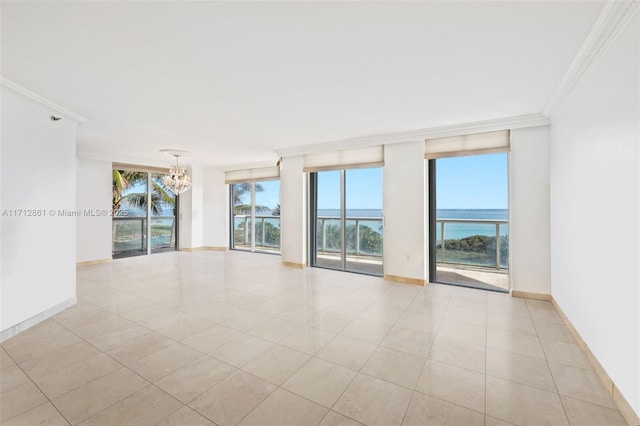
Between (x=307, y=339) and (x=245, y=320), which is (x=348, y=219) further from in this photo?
(x=307, y=339)

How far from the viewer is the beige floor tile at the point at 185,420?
163 centimetres

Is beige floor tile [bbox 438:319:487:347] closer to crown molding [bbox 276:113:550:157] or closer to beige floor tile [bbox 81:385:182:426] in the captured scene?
beige floor tile [bbox 81:385:182:426]

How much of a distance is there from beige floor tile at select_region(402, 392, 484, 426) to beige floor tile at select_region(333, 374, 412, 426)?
0.17 ft

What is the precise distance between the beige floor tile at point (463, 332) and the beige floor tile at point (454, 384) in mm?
575

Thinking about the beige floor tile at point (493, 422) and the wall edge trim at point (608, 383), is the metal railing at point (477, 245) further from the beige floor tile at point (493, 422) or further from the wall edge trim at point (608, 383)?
the beige floor tile at point (493, 422)

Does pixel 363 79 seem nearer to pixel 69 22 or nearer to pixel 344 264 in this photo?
pixel 69 22

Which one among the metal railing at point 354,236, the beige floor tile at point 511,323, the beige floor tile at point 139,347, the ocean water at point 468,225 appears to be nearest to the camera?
the beige floor tile at point 139,347

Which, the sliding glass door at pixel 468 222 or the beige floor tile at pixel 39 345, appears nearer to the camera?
the beige floor tile at pixel 39 345

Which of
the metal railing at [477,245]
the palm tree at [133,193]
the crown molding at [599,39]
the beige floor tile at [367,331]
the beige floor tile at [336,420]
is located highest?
the crown molding at [599,39]

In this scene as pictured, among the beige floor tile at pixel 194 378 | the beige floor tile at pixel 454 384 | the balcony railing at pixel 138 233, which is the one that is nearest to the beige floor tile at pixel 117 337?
the beige floor tile at pixel 194 378

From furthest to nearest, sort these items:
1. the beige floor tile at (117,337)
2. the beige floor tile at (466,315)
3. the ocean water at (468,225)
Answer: the ocean water at (468,225) → the beige floor tile at (466,315) → the beige floor tile at (117,337)

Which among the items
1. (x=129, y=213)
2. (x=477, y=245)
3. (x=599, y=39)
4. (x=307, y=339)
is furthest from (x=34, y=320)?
(x=477, y=245)

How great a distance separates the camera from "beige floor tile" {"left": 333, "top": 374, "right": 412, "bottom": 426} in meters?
1.68

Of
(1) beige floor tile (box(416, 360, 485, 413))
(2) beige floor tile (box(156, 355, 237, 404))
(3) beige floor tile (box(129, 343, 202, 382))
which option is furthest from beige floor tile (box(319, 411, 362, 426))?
(3) beige floor tile (box(129, 343, 202, 382))
